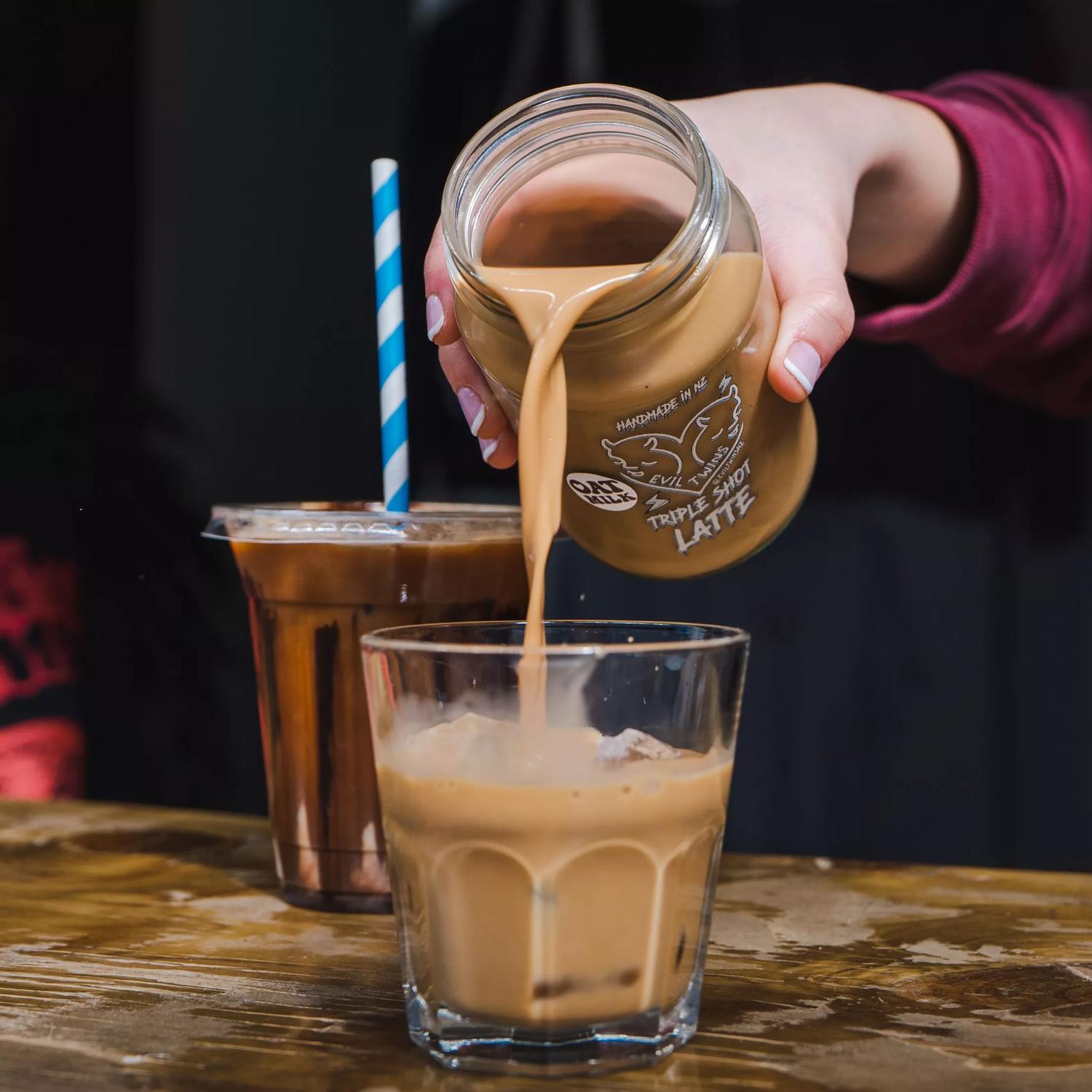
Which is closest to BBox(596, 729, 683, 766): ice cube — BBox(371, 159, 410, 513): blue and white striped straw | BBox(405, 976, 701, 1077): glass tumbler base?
BBox(405, 976, 701, 1077): glass tumbler base

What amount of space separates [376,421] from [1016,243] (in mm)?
1062

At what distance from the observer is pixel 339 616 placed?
32.8 inches

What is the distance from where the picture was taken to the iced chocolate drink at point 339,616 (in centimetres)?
82

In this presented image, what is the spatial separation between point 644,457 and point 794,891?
34cm

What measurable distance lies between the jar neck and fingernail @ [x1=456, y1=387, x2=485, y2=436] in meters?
0.10

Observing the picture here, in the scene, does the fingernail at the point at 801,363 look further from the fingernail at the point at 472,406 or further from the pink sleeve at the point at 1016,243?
the pink sleeve at the point at 1016,243

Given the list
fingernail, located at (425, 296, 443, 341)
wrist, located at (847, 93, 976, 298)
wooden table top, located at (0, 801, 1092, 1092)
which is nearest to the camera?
wooden table top, located at (0, 801, 1092, 1092)

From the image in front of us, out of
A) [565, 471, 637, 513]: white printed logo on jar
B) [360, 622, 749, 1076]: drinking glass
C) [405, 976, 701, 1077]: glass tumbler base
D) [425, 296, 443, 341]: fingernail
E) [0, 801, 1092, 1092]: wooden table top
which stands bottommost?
[0, 801, 1092, 1092]: wooden table top

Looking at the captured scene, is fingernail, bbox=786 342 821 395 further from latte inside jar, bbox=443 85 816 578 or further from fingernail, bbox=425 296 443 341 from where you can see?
fingernail, bbox=425 296 443 341

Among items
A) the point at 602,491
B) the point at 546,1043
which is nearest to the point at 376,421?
the point at 602,491

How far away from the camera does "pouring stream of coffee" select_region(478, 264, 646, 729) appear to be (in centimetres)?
63

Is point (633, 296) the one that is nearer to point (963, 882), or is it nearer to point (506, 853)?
point (506, 853)

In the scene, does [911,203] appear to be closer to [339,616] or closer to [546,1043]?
[339,616]

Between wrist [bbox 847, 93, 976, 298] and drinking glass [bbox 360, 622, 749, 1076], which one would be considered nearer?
drinking glass [bbox 360, 622, 749, 1076]
